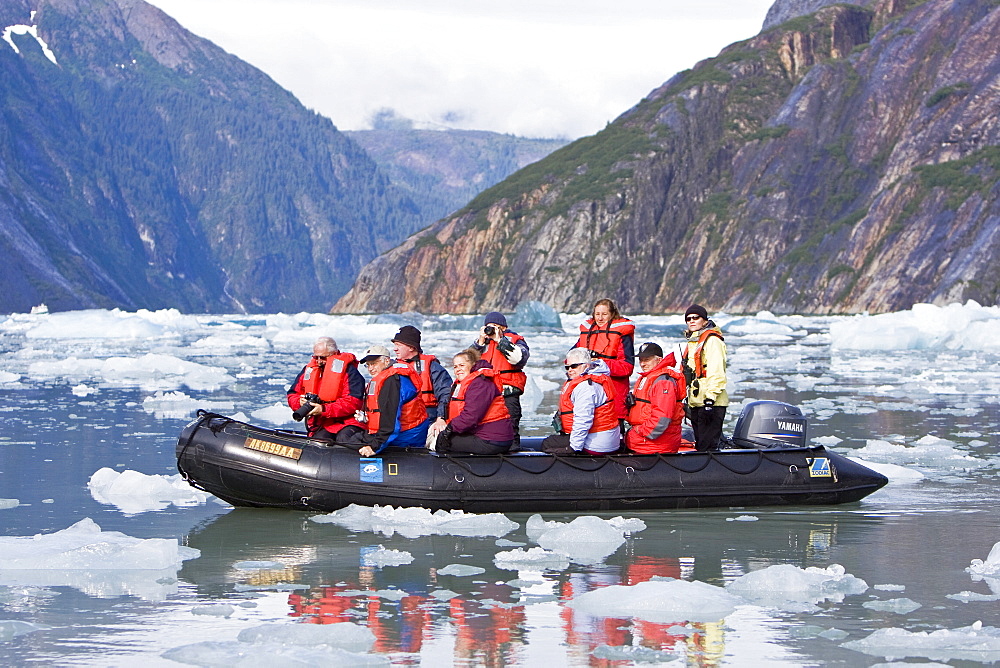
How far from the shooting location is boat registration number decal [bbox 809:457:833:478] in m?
11.6

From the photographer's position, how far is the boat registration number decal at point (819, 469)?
38.0ft

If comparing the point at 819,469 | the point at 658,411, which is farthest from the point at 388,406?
the point at 819,469

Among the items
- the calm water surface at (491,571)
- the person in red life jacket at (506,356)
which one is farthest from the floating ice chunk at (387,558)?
the person in red life jacket at (506,356)

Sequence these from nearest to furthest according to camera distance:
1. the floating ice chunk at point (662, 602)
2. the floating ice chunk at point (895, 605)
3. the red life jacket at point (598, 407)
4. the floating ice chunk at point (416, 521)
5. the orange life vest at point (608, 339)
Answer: the floating ice chunk at point (662, 602) < the floating ice chunk at point (895, 605) < the floating ice chunk at point (416, 521) < the red life jacket at point (598, 407) < the orange life vest at point (608, 339)

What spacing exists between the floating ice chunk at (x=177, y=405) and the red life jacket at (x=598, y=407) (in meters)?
9.40

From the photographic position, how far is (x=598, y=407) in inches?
437

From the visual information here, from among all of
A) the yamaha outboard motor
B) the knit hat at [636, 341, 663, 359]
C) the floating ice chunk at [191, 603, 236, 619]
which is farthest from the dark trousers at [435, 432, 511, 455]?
the floating ice chunk at [191, 603, 236, 619]

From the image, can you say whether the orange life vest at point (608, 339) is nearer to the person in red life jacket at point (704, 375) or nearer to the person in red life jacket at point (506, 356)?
the person in red life jacket at point (704, 375)

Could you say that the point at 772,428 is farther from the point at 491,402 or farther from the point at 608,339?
the point at 491,402

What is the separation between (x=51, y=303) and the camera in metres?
155

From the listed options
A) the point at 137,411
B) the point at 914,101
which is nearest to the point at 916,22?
the point at 914,101

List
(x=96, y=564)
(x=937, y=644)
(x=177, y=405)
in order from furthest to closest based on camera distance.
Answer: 1. (x=177, y=405)
2. (x=96, y=564)
3. (x=937, y=644)

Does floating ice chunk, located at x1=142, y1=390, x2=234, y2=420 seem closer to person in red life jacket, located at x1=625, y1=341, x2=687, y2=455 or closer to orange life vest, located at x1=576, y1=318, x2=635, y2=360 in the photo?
orange life vest, located at x1=576, y1=318, x2=635, y2=360

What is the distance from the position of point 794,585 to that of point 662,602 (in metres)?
1.11
